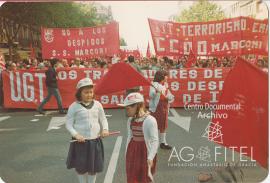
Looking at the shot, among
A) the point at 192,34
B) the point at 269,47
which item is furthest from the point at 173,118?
the point at 269,47

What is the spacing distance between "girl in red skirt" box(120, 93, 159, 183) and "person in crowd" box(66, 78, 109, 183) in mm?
369

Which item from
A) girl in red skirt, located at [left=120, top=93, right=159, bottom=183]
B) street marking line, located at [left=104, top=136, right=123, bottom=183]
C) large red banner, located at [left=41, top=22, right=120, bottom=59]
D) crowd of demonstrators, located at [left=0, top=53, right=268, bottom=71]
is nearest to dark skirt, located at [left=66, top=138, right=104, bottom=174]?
girl in red skirt, located at [left=120, top=93, right=159, bottom=183]

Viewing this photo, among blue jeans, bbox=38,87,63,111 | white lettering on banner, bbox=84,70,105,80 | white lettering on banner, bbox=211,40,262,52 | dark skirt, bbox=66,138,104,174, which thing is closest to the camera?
dark skirt, bbox=66,138,104,174

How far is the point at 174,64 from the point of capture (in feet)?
30.2

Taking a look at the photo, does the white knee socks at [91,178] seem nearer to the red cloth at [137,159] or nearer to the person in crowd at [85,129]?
the person in crowd at [85,129]

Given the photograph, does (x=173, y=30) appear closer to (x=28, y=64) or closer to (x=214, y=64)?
(x=214, y=64)

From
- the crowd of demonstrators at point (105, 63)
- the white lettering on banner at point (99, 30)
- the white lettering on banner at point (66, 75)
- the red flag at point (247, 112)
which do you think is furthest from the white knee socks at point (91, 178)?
the white lettering on banner at point (66, 75)

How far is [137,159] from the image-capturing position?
3.80 meters

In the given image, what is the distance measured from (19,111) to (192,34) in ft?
17.5

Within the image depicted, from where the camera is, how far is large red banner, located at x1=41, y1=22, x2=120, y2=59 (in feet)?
25.4

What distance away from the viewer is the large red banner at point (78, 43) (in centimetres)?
773

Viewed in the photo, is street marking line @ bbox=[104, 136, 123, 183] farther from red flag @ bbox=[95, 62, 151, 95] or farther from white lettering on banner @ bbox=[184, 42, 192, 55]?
white lettering on banner @ bbox=[184, 42, 192, 55]

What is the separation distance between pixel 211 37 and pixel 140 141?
2.88 m

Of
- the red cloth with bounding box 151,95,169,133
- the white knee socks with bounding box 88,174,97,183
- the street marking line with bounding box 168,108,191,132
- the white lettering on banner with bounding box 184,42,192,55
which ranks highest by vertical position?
the white lettering on banner with bounding box 184,42,192,55
